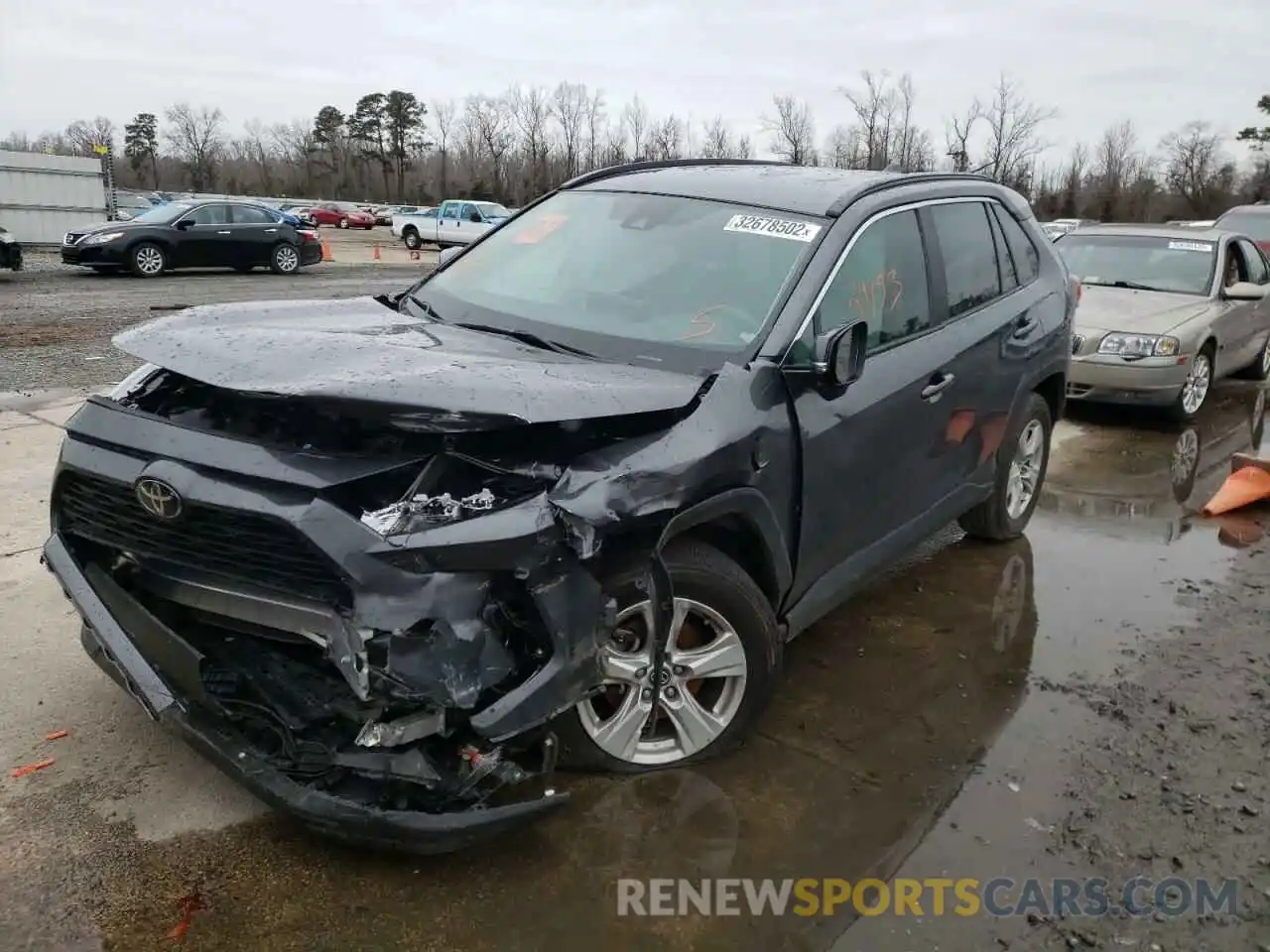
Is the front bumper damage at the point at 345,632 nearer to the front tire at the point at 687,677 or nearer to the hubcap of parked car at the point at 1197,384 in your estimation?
the front tire at the point at 687,677

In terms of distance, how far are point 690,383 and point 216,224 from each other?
1873 centimetres

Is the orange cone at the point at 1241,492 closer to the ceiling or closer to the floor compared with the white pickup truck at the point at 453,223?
closer to the floor

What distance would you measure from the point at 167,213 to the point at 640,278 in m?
18.1

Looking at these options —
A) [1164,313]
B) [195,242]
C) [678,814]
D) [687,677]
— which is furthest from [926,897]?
[195,242]

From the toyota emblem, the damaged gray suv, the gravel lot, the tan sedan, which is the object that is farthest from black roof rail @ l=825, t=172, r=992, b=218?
the gravel lot

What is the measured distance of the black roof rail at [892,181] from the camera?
3.78m

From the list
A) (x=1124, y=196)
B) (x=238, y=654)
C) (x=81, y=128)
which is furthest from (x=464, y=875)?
(x=81, y=128)

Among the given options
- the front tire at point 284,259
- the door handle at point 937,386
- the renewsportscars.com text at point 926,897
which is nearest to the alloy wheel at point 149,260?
the front tire at point 284,259

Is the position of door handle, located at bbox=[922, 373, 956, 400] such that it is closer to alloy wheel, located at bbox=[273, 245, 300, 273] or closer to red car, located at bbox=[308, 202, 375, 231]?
alloy wheel, located at bbox=[273, 245, 300, 273]

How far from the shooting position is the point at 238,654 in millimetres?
2734

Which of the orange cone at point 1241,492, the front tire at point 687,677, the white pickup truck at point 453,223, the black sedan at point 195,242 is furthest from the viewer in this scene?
the white pickup truck at point 453,223

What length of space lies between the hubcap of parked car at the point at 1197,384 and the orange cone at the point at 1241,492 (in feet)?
7.41

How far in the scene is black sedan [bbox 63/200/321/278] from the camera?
58.3 ft

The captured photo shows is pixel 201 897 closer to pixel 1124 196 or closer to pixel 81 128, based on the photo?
pixel 1124 196
